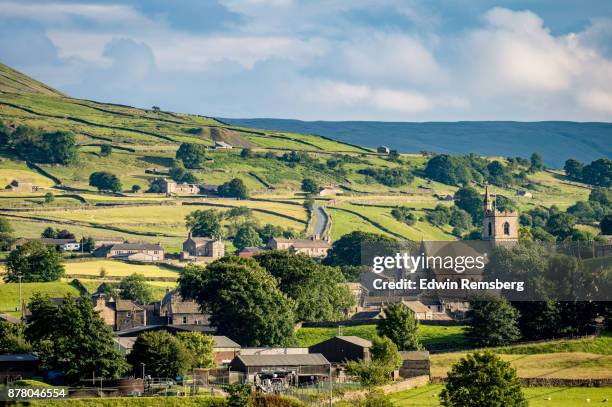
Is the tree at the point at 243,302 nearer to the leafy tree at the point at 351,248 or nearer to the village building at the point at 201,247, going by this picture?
the leafy tree at the point at 351,248

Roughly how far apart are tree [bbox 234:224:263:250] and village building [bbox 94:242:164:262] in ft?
58.0

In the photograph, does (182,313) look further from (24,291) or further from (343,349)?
(343,349)

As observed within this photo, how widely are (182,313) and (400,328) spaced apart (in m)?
27.6

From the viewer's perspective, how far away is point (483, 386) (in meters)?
73.3

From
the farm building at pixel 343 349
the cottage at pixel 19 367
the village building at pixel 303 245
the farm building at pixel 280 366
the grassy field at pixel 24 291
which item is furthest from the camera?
the village building at pixel 303 245

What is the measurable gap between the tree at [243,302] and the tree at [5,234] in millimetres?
57316

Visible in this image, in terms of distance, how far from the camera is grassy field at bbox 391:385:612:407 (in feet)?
266

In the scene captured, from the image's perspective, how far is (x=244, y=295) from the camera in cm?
10681

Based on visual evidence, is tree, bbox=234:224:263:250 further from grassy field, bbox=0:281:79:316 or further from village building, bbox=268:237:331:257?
grassy field, bbox=0:281:79:316

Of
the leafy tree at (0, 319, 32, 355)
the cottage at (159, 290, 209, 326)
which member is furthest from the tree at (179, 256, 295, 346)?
the leafy tree at (0, 319, 32, 355)

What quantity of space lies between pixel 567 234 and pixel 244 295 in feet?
318

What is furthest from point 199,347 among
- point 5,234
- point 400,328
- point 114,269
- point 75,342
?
point 5,234

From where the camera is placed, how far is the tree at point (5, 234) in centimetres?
16550

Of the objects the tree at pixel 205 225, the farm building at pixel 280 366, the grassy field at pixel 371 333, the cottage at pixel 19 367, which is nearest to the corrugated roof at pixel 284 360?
the farm building at pixel 280 366
